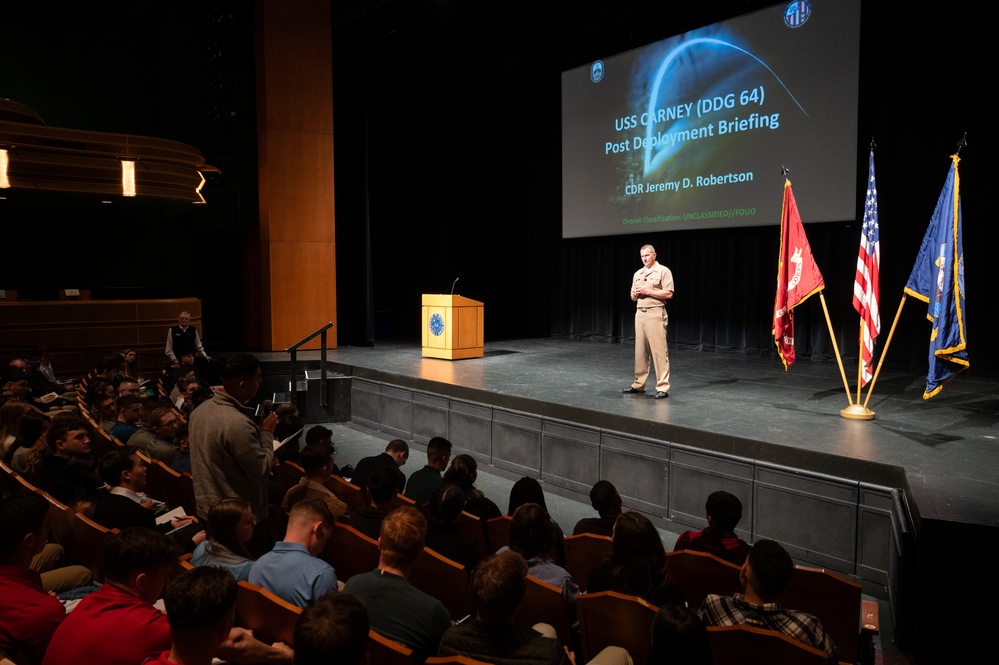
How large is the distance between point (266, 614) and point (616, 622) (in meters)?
1.09

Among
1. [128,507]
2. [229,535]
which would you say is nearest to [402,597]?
[229,535]

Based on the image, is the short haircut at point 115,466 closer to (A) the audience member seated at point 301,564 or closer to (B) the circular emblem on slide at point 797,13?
(A) the audience member seated at point 301,564

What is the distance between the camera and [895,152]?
935 centimetres

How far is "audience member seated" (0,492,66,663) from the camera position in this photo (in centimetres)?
228

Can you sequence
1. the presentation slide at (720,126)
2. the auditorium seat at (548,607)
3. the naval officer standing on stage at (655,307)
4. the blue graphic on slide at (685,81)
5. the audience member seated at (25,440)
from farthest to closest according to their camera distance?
the blue graphic on slide at (685,81), the presentation slide at (720,126), the naval officer standing on stage at (655,307), the audience member seated at (25,440), the auditorium seat at (548,607)

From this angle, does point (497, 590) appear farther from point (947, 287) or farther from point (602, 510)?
point (947, 287)

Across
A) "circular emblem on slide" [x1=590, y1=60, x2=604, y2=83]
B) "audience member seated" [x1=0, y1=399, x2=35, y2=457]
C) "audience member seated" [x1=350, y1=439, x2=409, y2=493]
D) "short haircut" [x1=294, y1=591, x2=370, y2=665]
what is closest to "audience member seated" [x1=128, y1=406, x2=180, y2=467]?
"audience member seated" [x1=0, y1=399, x2=35, y2=457]

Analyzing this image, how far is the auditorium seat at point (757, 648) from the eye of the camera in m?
2.06

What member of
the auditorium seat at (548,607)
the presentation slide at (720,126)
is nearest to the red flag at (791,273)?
the presentation slide at (720,126)

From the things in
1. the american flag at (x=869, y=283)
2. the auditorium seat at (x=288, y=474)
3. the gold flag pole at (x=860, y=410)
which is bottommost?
the auditorium seat at (x=288, y=474)

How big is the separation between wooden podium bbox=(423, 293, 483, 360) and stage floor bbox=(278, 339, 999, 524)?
24 cm

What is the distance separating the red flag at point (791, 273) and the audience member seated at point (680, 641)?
4804 millimetres

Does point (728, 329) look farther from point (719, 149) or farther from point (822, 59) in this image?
point (822, 59)

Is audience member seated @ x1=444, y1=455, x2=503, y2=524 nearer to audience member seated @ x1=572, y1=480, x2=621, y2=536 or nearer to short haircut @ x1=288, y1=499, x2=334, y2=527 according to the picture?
audience member seated @ x1=572, y1=480, x2=621, y2=536
